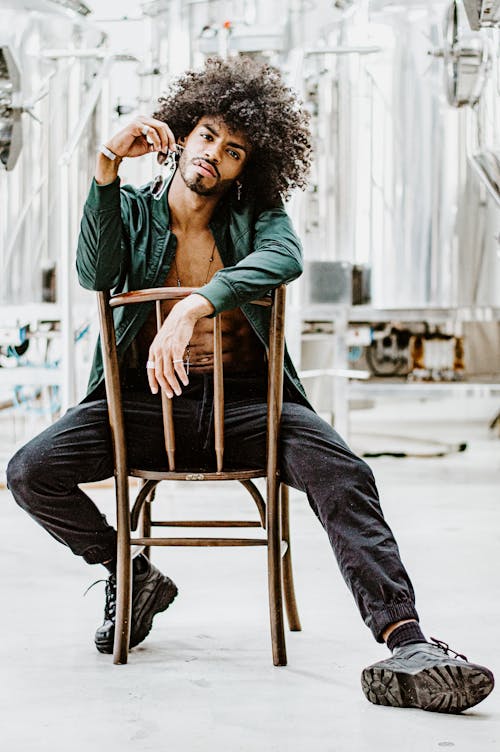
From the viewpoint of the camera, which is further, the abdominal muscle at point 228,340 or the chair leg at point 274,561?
the abdominal muscle at point 228,340

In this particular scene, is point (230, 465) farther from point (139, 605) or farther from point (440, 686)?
point (440, 686)

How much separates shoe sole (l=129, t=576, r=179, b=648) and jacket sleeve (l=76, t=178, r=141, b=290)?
62cm

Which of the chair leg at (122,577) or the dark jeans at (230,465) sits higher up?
the dark jeans at (230,465)

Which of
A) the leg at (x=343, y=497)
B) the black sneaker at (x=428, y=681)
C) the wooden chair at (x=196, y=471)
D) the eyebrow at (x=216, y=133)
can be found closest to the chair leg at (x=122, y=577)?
the wooden chair at (x=196, y=471)

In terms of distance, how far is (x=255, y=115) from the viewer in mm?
2186

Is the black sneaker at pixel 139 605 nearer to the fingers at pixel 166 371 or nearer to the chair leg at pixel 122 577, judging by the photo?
the chair leg at pixel 122 577

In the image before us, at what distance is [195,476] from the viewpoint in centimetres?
192

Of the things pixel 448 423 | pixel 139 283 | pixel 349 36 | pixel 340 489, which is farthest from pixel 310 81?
pixel 340 489

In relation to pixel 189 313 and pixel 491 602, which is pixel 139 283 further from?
pixel 491 602

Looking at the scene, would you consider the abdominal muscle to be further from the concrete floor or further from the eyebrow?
the concrete floor

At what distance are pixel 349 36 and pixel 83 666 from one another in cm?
415

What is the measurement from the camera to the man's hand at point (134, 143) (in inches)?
75.0

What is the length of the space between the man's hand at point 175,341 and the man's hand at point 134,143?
30cm

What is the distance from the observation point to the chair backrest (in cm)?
191
